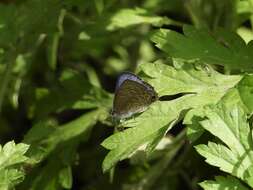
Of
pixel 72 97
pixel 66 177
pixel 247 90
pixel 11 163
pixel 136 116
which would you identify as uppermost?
pixel 247 90

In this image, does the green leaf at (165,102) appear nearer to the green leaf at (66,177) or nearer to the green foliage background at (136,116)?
the green foliage background at (136,116)

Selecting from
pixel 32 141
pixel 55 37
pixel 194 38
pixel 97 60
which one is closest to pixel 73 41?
pixel 55 37

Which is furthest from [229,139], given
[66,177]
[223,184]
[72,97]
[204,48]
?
[72,97]

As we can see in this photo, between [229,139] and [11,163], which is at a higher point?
[229,139]

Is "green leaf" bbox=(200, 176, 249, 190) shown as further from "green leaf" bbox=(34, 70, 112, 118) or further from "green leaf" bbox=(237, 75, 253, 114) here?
"green leaf" bbox=(34, 70, 112, 118)

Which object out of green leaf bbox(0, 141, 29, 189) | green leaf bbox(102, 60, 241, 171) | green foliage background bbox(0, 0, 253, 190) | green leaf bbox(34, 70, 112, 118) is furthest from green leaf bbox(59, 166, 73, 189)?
green leaf bbox(102, 60, 241, 171)

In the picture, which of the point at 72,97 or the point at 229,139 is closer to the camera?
the point at 229,139

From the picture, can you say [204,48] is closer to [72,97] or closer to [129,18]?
[129,18]

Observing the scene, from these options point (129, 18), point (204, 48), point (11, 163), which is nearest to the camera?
point (11, 163)
